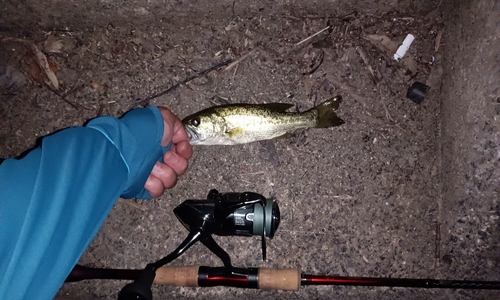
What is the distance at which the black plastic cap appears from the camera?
2879 mm

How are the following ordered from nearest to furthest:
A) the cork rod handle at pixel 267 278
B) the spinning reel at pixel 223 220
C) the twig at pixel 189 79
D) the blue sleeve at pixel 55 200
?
the blue sleeve at pixel 55 200 < the spinning reel at pixel 223 220 < the cork rod handle at pixel 267 278 < the twig at pixel 189 79

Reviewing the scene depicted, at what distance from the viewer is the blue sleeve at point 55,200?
1540 mm

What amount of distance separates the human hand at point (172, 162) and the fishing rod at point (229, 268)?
0.32 m

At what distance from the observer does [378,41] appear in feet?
9.71

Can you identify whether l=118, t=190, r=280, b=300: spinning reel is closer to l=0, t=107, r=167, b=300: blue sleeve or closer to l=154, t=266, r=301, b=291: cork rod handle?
l=154, t=266, r=301, b=291: cork rod handle

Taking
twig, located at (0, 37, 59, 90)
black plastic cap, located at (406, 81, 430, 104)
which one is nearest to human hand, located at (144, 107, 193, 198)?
twig, located at (0, 37, 59, 90)

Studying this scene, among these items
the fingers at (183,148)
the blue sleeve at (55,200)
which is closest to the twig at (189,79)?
the fingers at (183,148)

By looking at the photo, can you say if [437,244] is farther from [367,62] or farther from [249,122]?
[249,122]

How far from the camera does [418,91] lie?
A: 288cm

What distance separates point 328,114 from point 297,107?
0.91 ft

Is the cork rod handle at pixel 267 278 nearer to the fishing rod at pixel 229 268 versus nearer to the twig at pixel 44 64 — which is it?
the fishing rod at pixel 229 268

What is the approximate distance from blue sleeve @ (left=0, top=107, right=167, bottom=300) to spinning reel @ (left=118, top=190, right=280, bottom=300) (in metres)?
0.49

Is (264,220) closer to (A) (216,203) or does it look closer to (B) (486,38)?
(A) (216,203)

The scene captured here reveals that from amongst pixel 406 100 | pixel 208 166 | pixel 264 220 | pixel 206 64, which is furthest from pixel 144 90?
Result: pixel 406 100
